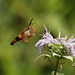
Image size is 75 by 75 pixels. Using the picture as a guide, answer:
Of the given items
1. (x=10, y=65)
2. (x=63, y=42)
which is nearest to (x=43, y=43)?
(x=63, y=42)

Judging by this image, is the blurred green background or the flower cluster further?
the blurred green background

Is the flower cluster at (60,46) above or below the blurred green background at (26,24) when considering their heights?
below

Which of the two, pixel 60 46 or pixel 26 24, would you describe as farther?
pixel 26 24

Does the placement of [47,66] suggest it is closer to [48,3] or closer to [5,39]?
[5,39]

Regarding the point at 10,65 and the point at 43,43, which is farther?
the point at 10,65

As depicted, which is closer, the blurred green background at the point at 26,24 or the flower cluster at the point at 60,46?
the flower cluster at the point at 60,46

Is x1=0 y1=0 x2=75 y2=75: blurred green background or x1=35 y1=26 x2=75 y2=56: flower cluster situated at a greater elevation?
x1=0 y1=0 x2=75 y2=75: blurred green background

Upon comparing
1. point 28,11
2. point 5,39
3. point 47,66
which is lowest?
point 47,66

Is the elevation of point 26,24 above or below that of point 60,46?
above
